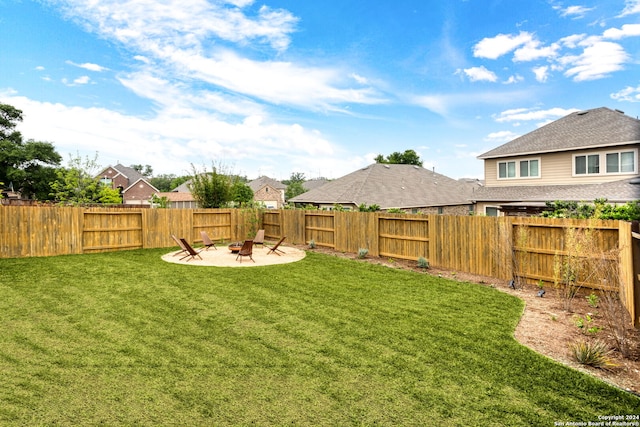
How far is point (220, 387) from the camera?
11.9ft

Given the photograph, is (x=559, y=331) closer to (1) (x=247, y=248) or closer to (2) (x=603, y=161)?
(1) (x=247, y=248)

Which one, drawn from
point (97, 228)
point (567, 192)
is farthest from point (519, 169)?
point (97, 228)

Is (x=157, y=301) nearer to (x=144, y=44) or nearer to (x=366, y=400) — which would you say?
(x=366, y=400)

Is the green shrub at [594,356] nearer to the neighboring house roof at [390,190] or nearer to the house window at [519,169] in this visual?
the house window at [519,169]

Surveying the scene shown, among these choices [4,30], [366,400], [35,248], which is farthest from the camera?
[4,30]

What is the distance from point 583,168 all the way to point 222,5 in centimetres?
1863

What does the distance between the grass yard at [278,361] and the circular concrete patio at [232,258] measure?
3173 mm

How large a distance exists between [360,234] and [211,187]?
1172 centimetres

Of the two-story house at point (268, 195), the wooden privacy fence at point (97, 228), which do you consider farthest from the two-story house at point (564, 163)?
the two-story house at point (268, 195)

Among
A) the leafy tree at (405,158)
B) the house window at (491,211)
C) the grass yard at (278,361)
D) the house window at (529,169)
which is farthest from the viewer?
the leafy tree at (405,158)

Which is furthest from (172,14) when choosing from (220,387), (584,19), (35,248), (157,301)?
(584,19)

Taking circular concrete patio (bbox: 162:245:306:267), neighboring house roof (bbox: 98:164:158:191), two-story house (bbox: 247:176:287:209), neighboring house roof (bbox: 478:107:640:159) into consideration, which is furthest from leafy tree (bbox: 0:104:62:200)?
neighboring house roof (bbox: 478:107:640:159)

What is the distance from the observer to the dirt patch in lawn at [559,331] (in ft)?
13.0

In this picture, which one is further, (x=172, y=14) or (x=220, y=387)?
(x=172, y=14)
